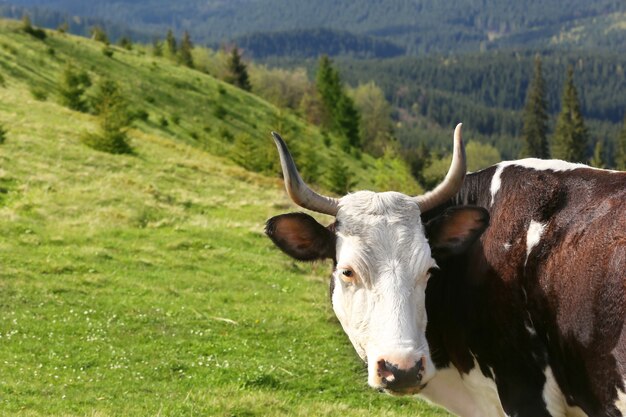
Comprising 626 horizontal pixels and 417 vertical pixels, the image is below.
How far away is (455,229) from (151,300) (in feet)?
35.4

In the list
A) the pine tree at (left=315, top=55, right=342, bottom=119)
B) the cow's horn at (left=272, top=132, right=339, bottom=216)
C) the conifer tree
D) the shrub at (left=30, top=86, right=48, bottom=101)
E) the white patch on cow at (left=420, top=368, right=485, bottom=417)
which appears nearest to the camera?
the cow's horn at (left=272, top=132, right=339, bottom=216)

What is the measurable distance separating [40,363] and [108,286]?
498 centimetres

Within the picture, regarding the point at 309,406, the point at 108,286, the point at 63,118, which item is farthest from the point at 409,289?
the point at 63,118

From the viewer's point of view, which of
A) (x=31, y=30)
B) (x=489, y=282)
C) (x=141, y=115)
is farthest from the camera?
(x=31, y=30)

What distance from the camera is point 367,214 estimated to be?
6.64 metres

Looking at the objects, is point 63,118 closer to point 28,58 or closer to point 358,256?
point 28,58

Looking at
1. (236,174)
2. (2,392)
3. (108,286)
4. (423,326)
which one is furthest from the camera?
(236,174)

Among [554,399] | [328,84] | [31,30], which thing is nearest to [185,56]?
[328,84]

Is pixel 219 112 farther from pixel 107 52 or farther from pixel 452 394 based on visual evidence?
pixel 452 394

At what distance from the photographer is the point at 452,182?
687 cm

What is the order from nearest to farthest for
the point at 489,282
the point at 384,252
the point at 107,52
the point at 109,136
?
the point at 384,252, the point at 489,282, the point at 109,136, the point at 107,52

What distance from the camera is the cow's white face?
5945 millimetres

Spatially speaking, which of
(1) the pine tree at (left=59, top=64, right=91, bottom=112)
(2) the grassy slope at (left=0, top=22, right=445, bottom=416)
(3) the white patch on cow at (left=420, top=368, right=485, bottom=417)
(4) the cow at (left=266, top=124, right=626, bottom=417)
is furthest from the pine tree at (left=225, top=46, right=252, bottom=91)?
(4) the cow at (left=266, top=124, right=626, bottom=417)

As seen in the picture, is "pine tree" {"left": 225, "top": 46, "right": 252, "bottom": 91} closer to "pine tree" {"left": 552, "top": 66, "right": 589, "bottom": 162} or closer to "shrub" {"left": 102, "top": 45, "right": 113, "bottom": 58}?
"shrub" {"left": 102, "top": 45, "right": 113, "bottom": 58}
